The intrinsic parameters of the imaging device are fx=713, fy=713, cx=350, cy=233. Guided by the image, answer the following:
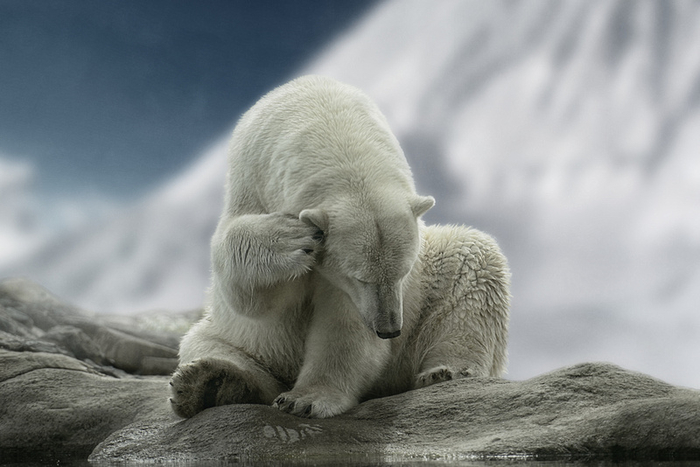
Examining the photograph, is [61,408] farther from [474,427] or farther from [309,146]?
[474,427]

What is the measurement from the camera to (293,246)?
15.4 ft

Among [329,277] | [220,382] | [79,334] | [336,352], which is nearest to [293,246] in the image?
[329,277]

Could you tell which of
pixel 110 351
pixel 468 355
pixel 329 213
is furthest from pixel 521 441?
pixel 110 351

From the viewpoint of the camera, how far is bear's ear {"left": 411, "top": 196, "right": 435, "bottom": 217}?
4.95 metres

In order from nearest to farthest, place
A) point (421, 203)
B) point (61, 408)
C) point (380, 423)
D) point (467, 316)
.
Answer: point (421, 203) < point (380, 423) < point (467, 316) < point (61, 408)

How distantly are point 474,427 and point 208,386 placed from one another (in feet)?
→ 6.49

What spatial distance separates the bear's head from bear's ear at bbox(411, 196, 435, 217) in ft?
0.47

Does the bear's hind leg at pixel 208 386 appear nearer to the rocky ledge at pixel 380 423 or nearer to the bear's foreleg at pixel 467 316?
the rocky ledge at pixel 380 423

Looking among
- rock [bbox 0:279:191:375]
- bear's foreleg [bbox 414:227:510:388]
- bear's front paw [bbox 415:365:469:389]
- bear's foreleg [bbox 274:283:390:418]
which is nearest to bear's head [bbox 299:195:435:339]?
bear's foreleg [bbox 274:283:390:418]

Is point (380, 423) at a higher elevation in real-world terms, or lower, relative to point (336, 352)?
lower

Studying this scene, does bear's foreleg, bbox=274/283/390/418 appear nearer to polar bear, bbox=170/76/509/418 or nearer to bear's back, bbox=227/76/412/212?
polar bear, bbox=170/76/509/418

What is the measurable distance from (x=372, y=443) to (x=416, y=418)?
0.43m

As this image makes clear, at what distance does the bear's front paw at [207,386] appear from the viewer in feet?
17.3

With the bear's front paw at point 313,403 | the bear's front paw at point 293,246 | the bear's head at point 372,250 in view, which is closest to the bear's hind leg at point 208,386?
the bear's front paw at point 313,403
